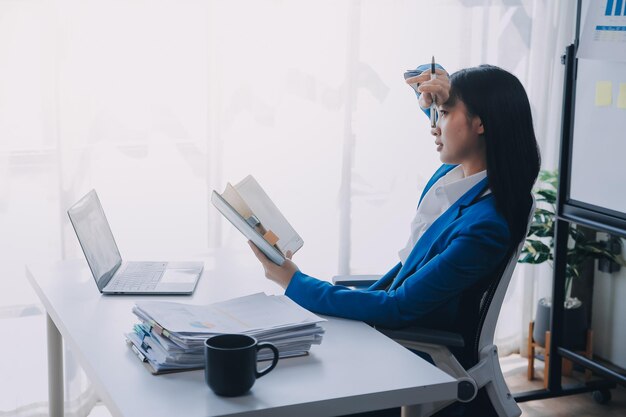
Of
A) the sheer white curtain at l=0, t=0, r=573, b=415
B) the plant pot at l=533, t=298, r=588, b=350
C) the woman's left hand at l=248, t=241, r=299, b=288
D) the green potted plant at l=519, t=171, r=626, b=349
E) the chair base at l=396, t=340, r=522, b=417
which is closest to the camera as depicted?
the chair base at l=396, t=340, r=522, b=417

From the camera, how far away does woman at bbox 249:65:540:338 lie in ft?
5.40

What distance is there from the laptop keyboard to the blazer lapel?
22.9 inches

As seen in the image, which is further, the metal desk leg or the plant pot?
the plant pot

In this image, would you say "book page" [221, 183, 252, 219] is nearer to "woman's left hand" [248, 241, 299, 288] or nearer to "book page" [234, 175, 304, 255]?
"book page" [234, 175, 304, 255]

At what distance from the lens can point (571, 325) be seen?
126 inches

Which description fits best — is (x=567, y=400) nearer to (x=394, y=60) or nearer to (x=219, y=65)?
(x=394, y=60)

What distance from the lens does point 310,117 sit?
9.46 ft

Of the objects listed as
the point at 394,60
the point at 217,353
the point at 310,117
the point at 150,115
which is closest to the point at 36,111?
the point at 150,115

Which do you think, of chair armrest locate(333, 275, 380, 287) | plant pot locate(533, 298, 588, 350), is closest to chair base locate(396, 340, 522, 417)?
chair armrest locate(333, 275, 380, 287)

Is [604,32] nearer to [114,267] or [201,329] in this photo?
[114,267]

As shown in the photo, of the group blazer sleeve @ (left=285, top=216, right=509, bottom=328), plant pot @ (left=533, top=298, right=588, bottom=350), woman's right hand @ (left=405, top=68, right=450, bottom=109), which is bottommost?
plant pot @ (left=533, top=298, right=588, bottom=350)

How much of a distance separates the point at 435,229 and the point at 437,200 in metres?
0.12

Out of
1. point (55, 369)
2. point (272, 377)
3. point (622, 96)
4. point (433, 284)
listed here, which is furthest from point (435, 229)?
point (622, 96)

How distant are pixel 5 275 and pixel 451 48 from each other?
6.09ft
